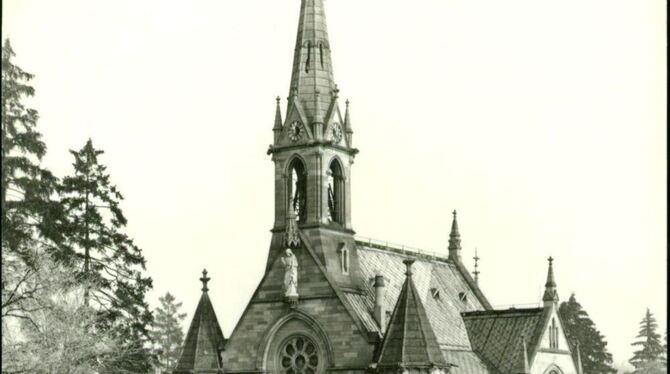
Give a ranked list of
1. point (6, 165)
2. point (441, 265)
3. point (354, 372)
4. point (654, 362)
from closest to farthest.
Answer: point (6, 165)
point (354, 372)
point (441, 265)
point (654, 362)

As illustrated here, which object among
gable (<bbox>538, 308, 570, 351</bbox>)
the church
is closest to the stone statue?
the church

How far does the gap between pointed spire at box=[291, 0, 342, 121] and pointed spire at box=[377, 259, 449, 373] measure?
937 cm

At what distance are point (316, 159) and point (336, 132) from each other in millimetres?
1662

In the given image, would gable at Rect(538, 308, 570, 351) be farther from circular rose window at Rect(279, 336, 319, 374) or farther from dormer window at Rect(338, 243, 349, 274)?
circular rose window at Rect(279, 336, 319, 374)

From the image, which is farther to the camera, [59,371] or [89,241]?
[89,241]

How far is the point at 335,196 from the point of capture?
5575 centimetres

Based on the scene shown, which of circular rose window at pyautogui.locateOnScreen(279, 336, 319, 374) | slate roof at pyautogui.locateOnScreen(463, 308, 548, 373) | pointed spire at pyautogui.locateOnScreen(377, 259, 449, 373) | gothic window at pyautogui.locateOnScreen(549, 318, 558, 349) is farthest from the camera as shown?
gothic window at pyautogui.locateOnScreen(549, 318, 558, 349)

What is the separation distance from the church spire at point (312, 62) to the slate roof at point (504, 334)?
13.4 meters

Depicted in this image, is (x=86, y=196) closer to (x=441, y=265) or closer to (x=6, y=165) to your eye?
(x=441, y=265)

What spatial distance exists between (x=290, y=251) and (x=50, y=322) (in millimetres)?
9900

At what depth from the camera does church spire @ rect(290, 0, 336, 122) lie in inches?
2179

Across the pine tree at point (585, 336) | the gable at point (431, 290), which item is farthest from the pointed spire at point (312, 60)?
the pine tree at point (585, 336)

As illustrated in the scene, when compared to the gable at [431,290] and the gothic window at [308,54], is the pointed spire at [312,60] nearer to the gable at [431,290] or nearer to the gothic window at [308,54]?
the gothic window at [308,54]

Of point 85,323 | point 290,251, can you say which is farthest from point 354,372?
point 85,323
